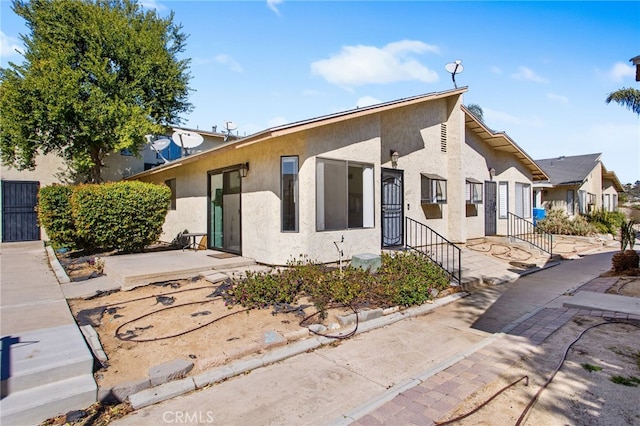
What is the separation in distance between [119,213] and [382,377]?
8.15m

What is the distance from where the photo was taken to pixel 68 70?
450 inches

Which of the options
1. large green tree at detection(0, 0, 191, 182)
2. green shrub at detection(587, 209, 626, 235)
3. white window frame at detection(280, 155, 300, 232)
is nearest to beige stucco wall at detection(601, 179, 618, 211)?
green shrub at detection(587, 209, 626, 235)

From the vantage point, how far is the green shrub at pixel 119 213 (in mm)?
8594

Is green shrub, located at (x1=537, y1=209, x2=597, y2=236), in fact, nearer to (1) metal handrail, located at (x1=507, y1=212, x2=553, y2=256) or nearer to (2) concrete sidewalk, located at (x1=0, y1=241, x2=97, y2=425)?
(1) metal handrail, located at (x1=507, y1=212, x2=553, y2=256)

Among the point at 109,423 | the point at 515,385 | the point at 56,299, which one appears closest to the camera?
the point at 109,423

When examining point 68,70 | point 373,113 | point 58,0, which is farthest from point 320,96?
point 58,0

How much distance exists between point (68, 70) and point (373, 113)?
10.7 metres

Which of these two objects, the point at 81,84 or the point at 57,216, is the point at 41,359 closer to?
the point at 57,216

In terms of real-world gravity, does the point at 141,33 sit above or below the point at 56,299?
above

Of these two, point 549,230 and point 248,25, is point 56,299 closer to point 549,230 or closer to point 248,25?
point 248,25

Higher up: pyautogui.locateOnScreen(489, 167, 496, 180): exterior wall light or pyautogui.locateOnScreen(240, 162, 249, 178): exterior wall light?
pyautogui.locateOnScreen(489, 167, 496, 180): exterior wall light

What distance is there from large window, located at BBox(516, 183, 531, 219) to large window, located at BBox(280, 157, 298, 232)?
1175cm
